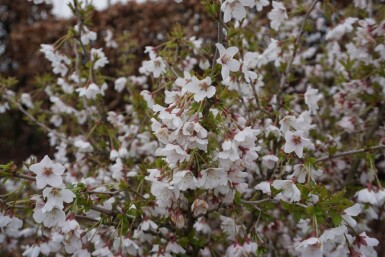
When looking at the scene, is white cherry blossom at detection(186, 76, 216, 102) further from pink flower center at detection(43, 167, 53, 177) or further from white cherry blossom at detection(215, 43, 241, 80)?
pink flower center at detection(43, 167, 53, 177)

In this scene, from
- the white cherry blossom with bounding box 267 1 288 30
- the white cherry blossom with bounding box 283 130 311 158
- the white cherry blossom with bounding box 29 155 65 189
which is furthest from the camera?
the white cherry blossom with bounding box 267 1 288 30

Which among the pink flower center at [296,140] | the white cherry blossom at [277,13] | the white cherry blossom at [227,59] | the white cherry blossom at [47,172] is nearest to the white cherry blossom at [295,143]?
the pink flower center at [296,140]

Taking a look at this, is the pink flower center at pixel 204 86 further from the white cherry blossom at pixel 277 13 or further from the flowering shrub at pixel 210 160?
the white cherry blossom at pixel 277 13

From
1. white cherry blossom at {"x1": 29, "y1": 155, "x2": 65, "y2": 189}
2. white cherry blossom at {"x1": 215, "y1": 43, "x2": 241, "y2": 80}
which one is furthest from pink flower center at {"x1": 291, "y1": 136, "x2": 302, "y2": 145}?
white cherry blossom at {"x1": 29, "y1": 155, "x2": 65, "y2": 189}

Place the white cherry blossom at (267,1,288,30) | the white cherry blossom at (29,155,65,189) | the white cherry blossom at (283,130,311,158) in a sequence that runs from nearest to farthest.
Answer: the white cherry blossom at (29,155,65,189)
the white cherry blossom at (283,130,311,158)
the white cherry blossom at (267,1,288,30)

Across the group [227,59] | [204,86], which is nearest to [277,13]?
[227,59]

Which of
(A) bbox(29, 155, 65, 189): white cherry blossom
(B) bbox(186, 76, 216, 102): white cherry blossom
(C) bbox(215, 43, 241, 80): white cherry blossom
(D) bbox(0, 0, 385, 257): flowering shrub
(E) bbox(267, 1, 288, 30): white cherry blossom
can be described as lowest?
(D) bbox(0, 0, 385, 257): flowering shrub

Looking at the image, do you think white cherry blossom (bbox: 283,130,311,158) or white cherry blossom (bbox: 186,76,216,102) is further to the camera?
white cherry blossom (bbox: 283,130,311,158)

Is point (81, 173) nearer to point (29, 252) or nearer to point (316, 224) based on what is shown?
point (29, 252)

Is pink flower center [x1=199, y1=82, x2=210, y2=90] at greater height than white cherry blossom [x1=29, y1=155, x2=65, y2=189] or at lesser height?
greater
